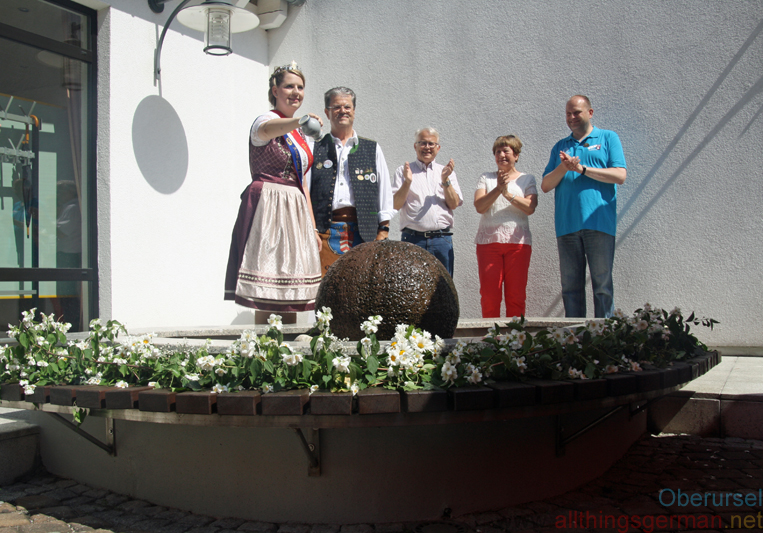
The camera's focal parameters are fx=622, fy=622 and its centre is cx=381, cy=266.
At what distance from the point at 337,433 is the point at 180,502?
82 cm

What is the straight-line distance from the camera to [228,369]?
7.84 ft

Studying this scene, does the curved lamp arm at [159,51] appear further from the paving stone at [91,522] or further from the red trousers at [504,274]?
the paving stone at [91,522]

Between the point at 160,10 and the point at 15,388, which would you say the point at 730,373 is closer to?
the point at 15,388

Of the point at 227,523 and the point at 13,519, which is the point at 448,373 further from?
the point at 13,519

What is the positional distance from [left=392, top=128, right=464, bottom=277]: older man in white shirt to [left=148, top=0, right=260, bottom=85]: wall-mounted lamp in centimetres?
263

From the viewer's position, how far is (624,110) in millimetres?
6117

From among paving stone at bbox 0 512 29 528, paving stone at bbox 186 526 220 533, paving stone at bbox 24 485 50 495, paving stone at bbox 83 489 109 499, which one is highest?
paving stone at bbox 186 526 220 533

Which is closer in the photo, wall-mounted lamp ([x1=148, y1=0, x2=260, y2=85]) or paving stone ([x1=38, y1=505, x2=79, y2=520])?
paving stone ([x1=38, y1=505, x2=79, y2=520])

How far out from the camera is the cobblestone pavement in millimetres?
2469

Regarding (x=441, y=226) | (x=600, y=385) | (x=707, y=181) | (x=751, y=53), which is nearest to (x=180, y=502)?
(x=600, y=385)

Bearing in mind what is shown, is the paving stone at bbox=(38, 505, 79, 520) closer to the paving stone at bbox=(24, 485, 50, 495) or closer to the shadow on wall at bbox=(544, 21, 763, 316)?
the paving stone at bbox=(24, 485, 50, 495)

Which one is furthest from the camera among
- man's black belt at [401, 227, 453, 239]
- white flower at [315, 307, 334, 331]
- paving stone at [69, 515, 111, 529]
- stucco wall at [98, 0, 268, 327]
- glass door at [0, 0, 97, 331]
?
stucco wall at [98, 0, 268, 327]

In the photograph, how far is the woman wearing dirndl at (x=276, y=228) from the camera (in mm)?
4523

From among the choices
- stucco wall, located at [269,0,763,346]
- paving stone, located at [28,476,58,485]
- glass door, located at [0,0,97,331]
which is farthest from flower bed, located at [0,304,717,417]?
glass door, located at [0,0,97,331]
